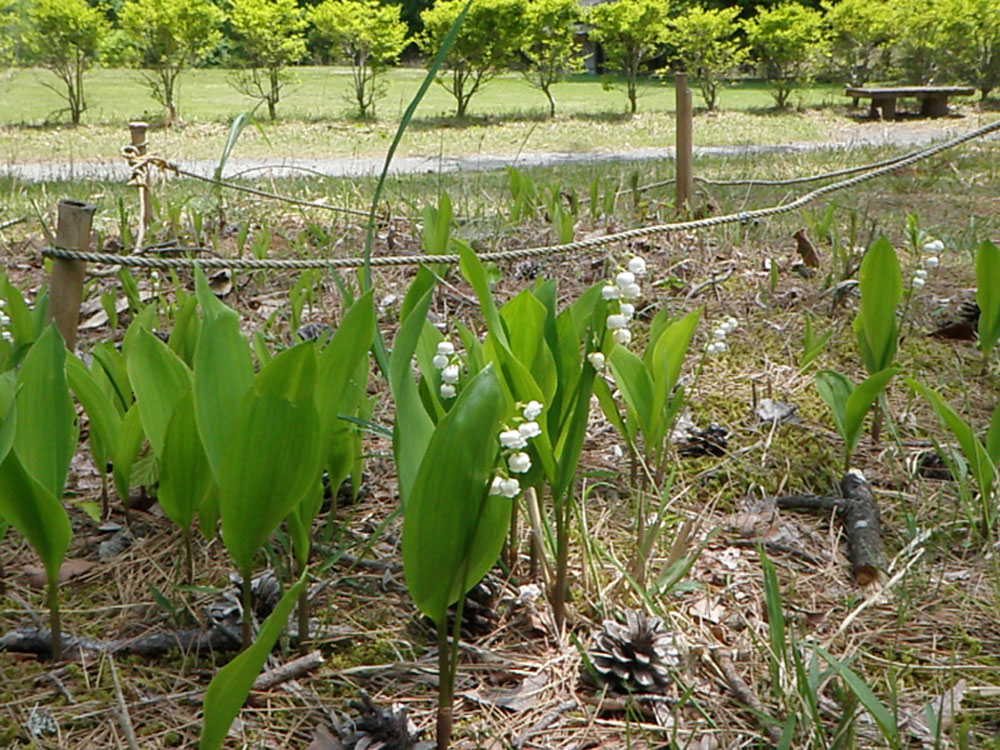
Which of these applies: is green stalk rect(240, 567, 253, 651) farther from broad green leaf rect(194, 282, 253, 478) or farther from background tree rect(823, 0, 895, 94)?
background tree rect(823, 0, 895, 94)

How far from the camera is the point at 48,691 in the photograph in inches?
53.1

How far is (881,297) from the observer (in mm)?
2117

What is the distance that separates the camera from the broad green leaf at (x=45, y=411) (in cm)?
136

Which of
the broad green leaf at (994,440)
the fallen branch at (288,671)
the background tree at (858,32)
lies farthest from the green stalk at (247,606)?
the background tree at (858,32)

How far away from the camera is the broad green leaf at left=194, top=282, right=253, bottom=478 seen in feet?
4.18

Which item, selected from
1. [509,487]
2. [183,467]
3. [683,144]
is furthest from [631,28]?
[509,487]

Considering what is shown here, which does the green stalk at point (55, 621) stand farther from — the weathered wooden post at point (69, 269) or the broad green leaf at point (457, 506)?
the weathered wooden post at point (69, 269)

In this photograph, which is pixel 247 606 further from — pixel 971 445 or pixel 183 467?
pixel 971 445

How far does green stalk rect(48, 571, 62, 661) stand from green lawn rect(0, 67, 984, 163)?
764cm

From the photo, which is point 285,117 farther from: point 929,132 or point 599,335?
point 599,335

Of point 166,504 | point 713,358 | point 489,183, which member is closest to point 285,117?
point 489,183

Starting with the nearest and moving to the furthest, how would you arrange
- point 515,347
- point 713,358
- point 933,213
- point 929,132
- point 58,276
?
point 515,347
point 58,276
point 713,358
point 933,213
point 929,132

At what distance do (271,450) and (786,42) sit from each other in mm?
18634

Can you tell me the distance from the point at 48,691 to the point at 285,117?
16361mm
